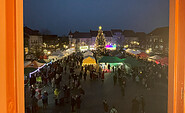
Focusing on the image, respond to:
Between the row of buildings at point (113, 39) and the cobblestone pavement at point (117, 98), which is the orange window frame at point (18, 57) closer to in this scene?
the cobblestone pavement at point (117, 98)

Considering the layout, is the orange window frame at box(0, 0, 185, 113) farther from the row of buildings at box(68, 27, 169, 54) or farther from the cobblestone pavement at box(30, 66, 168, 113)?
the row of buildings at box(68, 27, 169, 54)

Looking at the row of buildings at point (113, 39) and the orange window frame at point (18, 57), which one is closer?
the orange window frame at point (18, 57)

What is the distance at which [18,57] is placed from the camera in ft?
4.47

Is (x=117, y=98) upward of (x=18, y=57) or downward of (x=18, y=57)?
downward

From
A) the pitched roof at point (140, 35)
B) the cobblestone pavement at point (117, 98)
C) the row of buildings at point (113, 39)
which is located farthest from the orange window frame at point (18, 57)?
the pitched roof at point (140, 35)

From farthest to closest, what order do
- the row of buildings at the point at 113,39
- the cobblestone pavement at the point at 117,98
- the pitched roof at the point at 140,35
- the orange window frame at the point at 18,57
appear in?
1. the pitched roof at the point at 140,35
2. the row of buildings at the point at 113,39
3. the cobblestone pavement at the point at 117,98
4. the orange window frame at the point at 18,57

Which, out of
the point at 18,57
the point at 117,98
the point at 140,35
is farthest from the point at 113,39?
the point at 18,57

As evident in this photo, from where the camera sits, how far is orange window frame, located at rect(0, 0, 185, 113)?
121 cm

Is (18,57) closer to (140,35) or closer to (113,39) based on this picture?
(113,39)

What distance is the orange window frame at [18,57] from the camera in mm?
1207

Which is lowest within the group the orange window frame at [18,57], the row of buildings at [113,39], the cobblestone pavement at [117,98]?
the cobblestone pavement at [117,98]

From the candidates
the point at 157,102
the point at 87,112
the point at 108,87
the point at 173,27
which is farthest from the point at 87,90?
the point at 173,27

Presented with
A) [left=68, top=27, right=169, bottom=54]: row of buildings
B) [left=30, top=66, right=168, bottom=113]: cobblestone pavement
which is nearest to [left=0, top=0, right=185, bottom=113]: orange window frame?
[left=30, top=66, right=168, bottom=113]: cobblestone pavement

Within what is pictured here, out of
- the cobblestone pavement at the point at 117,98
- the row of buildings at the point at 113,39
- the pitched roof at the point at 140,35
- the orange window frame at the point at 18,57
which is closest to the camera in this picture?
the orange window frame at the point at 18,57
